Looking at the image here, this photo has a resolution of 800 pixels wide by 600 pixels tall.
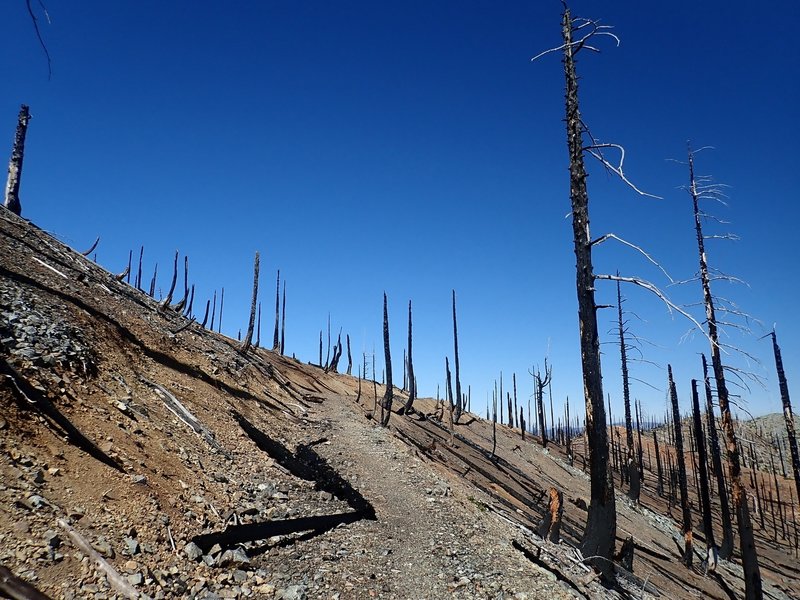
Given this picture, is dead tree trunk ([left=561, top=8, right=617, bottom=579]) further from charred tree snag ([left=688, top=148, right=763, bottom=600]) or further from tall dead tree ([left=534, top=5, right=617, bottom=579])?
charred tree snag ([left=688, top=148, right=763, bottom=600])

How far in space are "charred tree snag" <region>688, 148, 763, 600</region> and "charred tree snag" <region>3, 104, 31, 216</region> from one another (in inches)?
1068

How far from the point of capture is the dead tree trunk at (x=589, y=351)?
797 centimetres

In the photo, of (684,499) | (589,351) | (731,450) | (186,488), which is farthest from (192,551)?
(684,499)

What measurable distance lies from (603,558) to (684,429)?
10203 centimetres

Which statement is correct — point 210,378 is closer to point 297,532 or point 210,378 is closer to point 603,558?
point 297,532

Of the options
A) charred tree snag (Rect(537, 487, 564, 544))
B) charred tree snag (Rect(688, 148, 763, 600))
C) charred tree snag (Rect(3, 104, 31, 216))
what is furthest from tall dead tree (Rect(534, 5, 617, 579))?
charred tree snag (Rect(3, 104, 31, 216))

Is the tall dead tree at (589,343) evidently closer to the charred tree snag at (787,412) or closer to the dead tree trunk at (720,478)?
the dead tree trunk at (720,478)

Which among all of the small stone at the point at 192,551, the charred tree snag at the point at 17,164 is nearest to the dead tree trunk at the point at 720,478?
the small stone at the point at 192,551

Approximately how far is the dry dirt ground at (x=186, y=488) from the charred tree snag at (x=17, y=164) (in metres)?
5.00

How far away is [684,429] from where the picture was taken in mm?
89938

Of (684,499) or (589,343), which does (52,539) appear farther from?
(684,499)

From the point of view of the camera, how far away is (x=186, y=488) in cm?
748

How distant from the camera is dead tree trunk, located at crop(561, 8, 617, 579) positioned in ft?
26.2

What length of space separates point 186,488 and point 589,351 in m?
7.86
